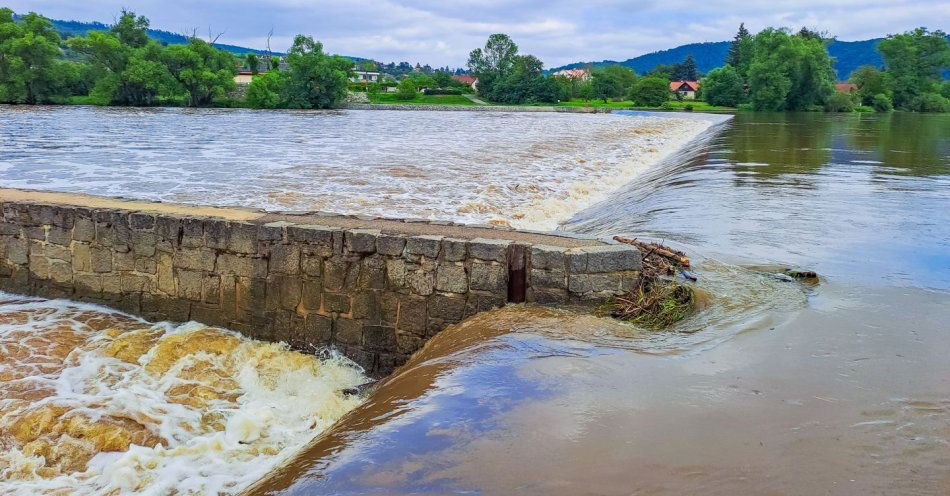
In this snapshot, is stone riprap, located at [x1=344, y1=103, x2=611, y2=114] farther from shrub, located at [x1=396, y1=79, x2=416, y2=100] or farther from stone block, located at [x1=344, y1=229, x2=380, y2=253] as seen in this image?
stone block, located at [x1=344, y1=229, x2=380, y2=253]

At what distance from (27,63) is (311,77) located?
26.9m

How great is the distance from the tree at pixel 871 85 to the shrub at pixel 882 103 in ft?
7.40

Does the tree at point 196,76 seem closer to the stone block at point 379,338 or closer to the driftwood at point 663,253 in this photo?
the stone block at point 379,338

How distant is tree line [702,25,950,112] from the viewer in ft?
231

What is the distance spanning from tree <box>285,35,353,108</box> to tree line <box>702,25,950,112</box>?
1822 inches

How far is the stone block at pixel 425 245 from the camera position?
21.2 ft

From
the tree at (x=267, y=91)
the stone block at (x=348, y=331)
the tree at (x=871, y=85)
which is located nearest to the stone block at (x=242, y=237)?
the stone block at (x=348, y=331)

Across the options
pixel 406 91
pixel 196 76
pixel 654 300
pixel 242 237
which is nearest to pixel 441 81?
pixel 406 91

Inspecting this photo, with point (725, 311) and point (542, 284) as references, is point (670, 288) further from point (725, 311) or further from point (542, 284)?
point (542, 284)

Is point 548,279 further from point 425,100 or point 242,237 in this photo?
point 425,100

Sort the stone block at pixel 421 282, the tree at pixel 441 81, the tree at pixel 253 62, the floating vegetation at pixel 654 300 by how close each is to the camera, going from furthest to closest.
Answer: the tree at pixel 441 81
the tree at pixel 253 62
the stone block at pixel 421 282
the floating vegetation at pixel 654 300

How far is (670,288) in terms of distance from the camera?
614 centimetres

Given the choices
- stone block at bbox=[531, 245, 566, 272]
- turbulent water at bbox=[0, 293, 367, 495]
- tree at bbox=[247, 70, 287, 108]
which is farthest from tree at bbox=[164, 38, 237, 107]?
stone block at bbox=[531, 245, 566, 272]

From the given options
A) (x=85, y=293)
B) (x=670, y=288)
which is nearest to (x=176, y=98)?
(x=85, y=293)
